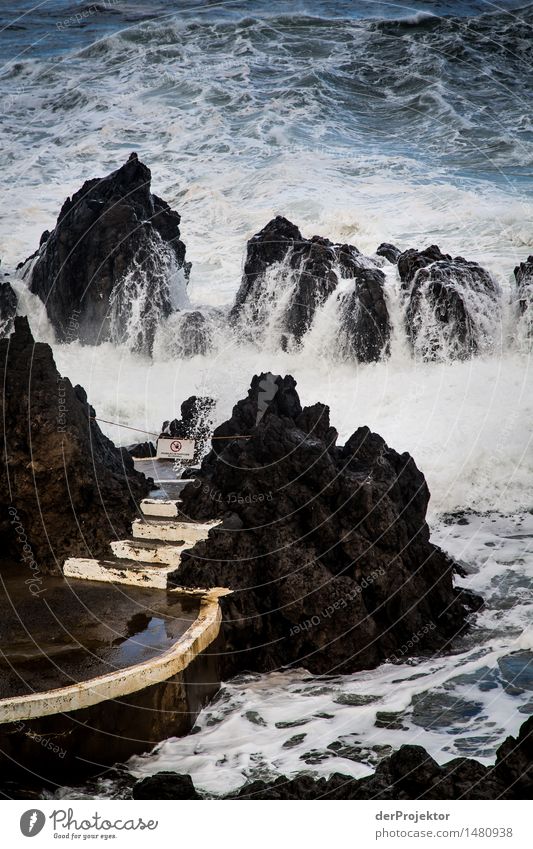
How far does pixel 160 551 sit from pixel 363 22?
1483 cm

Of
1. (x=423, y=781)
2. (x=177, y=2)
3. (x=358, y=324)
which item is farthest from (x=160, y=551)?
(x=177, y=2)

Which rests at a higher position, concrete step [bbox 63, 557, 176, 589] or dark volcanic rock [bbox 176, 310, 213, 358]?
dark volcanic rock [bbox 176, 310, 213, 358]

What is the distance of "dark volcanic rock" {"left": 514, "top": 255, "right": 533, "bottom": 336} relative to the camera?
20.1m

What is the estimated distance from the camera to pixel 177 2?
20297 mm

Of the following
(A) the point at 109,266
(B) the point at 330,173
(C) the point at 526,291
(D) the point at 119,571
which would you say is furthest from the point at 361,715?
(B) the point at 330,173

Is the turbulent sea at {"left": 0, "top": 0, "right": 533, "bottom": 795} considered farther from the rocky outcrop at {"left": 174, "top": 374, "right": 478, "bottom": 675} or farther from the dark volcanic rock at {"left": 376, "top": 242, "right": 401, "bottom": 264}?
the dark volcanic rock at {"left": 376, "top": 242, "right": 401, "bottom": 264}

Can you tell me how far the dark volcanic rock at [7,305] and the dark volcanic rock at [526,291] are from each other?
460 inches

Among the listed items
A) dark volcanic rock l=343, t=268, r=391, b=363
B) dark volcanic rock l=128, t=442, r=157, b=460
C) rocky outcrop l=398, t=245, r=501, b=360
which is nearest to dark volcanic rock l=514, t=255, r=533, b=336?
rocky outcrop l=398, t=245, r=501, b=360

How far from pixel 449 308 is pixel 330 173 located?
26.4ft

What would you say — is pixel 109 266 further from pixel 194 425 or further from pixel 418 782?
pixel 418 782

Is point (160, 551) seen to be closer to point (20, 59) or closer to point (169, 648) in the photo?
point (169, 648)

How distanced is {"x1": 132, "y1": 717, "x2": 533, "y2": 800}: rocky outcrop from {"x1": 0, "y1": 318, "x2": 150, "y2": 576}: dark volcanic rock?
13.8 feet

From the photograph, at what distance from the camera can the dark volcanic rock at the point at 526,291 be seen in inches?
793

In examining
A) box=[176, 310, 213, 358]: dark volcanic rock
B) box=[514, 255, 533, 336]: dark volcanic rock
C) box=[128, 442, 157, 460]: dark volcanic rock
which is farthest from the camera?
box=[176, 310, 213, 358]: dark volcanic rock
